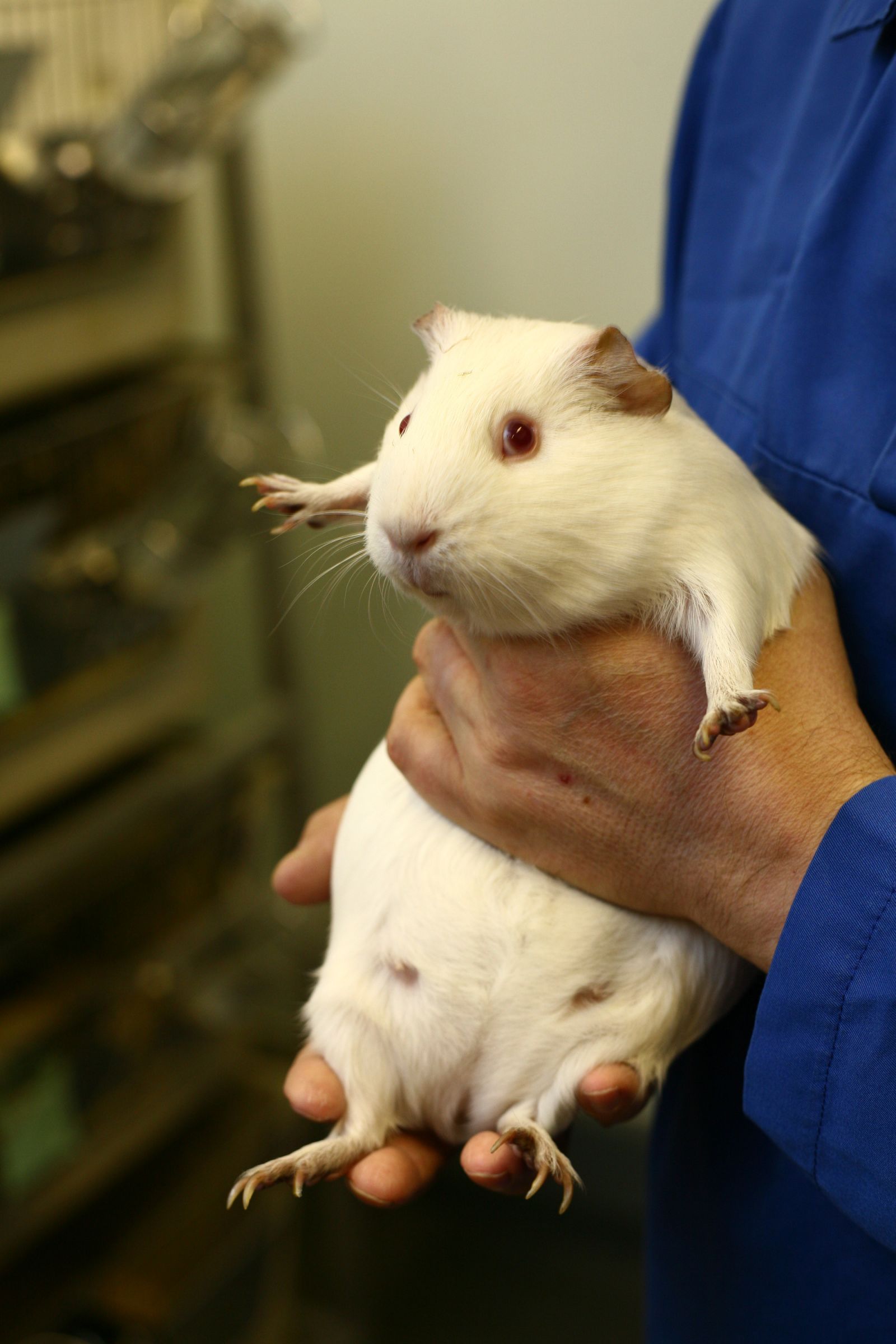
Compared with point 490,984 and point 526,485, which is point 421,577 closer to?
point 526,485

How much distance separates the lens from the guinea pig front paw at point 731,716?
610 mm

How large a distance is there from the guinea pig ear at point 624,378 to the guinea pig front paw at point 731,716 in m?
0.20

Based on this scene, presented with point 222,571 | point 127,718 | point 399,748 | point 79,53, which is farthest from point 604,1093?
point 222,571

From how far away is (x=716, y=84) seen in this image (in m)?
0.95

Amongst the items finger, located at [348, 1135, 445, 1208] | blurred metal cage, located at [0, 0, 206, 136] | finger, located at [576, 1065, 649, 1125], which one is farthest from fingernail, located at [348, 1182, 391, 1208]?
blurred metal cage, located at [0, 0, 206, 136]

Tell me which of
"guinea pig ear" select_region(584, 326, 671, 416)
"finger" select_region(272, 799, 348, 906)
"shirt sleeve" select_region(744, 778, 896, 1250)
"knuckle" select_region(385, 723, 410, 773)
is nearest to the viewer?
"shirt sleeve" select_region(744, 778, 896, 1250)

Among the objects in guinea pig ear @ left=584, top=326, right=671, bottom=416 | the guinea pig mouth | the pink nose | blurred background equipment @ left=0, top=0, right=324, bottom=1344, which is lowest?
blurred background equipment @ left=0, top=0, right=324, bottom=1344

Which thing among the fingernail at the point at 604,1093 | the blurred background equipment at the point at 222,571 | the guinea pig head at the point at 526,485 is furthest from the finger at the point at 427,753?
the blurred background equipment at the point at 222,571

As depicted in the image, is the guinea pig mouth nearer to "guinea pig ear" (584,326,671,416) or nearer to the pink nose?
the pink nose

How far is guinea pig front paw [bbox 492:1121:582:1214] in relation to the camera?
2.28ft

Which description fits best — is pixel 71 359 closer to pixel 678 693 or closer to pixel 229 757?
pixel 229 757

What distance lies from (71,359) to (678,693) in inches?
40.0

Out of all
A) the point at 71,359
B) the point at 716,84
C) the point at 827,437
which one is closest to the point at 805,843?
the point at 827,437

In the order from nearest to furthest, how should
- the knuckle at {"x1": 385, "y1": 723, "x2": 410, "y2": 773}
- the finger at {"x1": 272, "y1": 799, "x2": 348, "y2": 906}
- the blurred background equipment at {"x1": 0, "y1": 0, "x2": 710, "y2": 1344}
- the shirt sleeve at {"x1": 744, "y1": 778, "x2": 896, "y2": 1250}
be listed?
the shirt sleeve at {"x1": 744, "y1": 778, "x2": 896, "y2": 1250}, the knuckle at {"x1": 385, "y1": 723, "x2": 410, "y2": 773}, the finger at {"x1": 272, "y1": 799, "x2": 348, "y2": 906}, the blurred background equipment at {"x1": 0, "y1": 0, "x2": 710, "y2": 1344}
